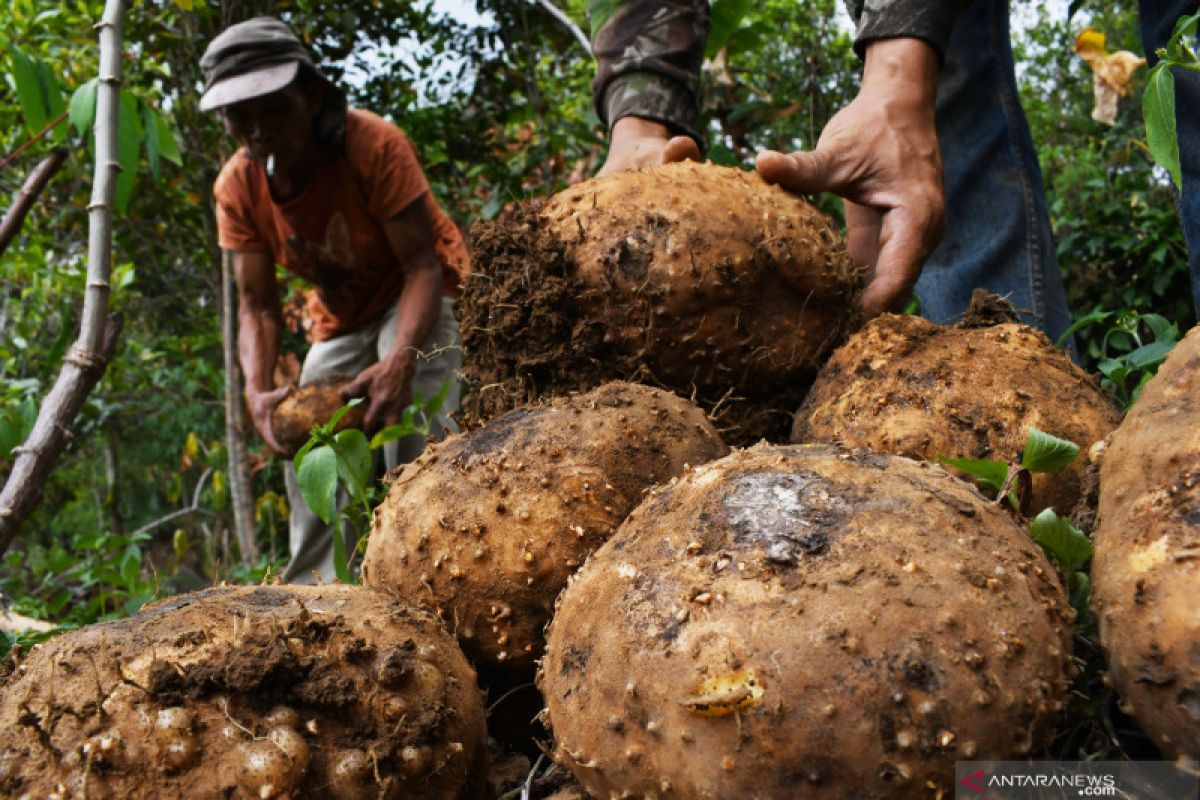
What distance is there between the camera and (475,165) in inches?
259

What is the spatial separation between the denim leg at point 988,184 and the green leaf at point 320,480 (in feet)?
6.22

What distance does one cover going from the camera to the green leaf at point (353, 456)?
2092mm

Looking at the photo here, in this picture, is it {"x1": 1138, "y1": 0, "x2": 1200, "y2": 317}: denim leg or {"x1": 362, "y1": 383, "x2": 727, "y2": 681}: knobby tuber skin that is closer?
{"x1": 362, "y1": 383, "x2": 727, "y2": 681}: knobby tuber skin

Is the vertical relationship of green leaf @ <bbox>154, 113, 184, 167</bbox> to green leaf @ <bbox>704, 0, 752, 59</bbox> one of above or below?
below

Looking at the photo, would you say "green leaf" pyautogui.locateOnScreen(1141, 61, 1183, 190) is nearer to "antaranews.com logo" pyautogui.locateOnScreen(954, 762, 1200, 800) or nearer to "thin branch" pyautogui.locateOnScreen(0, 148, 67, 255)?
"antaranews.com logo" pyautogui.locateOnScreen(954, 762, 1200, 800)

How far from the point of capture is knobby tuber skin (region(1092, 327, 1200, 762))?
900 mm

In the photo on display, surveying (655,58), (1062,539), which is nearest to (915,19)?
(655,58)

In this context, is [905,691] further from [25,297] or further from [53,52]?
[25,297]

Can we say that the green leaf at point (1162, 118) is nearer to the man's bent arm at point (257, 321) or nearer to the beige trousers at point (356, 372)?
the beige trousers at point (356, 372)

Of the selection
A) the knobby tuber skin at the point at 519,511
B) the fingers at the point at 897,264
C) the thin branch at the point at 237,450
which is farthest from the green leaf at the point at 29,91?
the thin branch at the point at 237,450

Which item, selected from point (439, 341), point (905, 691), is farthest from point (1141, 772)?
point (439, 341)

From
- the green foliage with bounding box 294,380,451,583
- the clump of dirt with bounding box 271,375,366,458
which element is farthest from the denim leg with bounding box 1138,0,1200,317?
the clump of dirt with bounding box 271,375,366,458

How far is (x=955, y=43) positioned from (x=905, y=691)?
2534mm

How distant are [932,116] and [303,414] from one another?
2719 millimetres
